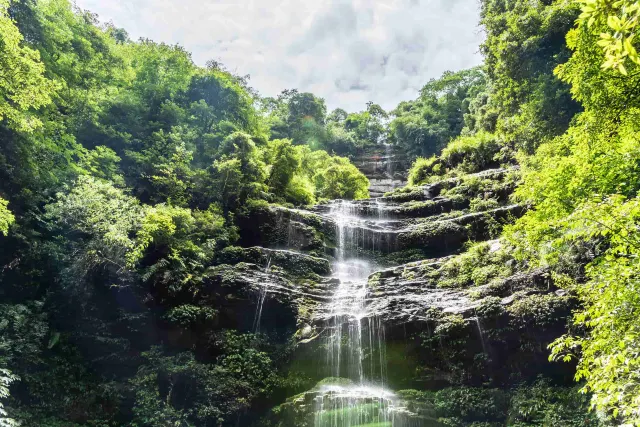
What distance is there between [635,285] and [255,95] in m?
29.9

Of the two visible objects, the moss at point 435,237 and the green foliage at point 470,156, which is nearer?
the moss at point 435,237

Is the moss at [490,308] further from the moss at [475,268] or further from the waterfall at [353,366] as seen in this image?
the waterfall at [353,366]

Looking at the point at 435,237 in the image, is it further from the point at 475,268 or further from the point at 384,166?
the point at 384,166

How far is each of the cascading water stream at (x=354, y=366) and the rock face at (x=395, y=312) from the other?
3 centimetres

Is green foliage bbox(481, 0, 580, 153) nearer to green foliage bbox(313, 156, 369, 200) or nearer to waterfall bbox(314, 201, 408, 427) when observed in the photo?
waterfall bbox(314, 201, 408, 427)

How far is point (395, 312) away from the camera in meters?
11.1

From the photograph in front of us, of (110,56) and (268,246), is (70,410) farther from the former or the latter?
(110,56)

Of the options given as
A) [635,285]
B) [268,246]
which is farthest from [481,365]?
[268,246]

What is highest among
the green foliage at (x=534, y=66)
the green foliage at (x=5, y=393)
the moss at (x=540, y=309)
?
the green foliage at (x=534, y=66)

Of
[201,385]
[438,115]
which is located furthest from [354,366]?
[438,115]

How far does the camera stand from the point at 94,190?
12.0 metres

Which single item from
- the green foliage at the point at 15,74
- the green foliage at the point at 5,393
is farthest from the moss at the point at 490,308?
the green foliage at the point at 15,74

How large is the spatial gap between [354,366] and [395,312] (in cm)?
193

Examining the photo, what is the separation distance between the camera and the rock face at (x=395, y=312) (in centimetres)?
938
